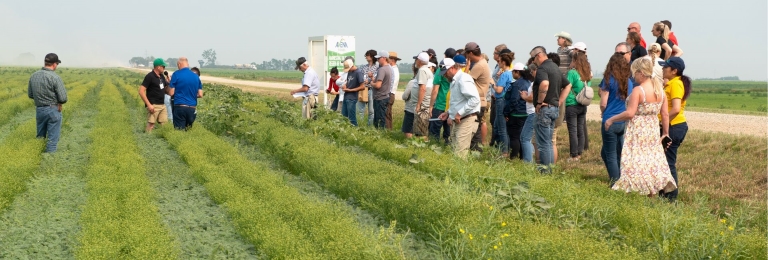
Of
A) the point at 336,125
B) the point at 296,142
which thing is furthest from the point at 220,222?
the point at 336,125

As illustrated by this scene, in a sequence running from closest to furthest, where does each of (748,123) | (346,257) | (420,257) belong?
(346,257) < (420,257) < (748,123)

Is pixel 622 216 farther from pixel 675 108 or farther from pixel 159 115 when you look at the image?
pixel 159 115

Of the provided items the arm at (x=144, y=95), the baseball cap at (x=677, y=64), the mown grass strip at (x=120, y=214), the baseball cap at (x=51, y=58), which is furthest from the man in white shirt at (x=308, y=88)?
the baseball cap at (x=677, y=64)

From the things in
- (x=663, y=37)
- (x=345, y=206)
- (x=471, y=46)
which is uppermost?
(x=663, y=37)

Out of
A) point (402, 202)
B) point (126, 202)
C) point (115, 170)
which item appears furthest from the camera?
point (115, 170)

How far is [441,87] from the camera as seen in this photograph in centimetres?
1024

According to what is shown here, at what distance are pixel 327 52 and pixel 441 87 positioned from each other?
8236 millimetres

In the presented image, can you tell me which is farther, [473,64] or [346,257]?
[473,64]

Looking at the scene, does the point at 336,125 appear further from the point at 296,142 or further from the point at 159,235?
the point at 159,235

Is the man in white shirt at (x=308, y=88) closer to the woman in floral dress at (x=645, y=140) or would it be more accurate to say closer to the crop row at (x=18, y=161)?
the crop row at (x=18, y=161)

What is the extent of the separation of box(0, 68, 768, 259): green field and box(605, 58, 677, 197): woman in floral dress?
10.1 inches

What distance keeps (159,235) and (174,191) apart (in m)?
2.29

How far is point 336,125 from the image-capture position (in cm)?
1196

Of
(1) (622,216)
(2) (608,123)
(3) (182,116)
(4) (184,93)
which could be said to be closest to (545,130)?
(2) (608,123)
